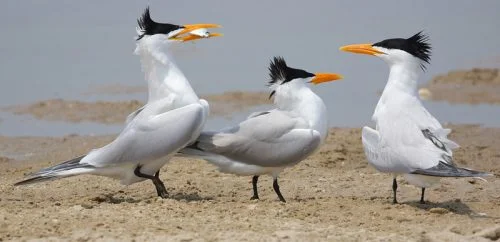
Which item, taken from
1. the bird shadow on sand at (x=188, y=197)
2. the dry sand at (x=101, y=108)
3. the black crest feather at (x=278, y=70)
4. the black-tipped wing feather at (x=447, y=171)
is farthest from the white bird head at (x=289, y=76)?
the dry sand at (x=101, y=108)

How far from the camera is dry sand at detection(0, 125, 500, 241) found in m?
7.06

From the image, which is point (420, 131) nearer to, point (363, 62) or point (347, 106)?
point (347, 106)

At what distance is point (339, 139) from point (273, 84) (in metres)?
3.08

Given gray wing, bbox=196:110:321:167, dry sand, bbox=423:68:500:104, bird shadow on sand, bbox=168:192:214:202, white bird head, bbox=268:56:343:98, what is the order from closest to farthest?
gray wing, bbox=196:110:321:167
bird shadow on sand, bbox=168:192:214:202
white bird head, bbox=268:56:343:98
dry sand, bbox=423:68:500:104

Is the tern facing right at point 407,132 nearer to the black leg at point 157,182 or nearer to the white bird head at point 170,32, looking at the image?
the white bird head at point 170,32

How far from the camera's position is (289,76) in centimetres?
905

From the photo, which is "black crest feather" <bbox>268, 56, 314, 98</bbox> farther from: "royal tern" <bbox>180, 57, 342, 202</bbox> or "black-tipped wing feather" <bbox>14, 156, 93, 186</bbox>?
"black-tipped wing feather" <bbox>14, 156, 93, 186</bbox>

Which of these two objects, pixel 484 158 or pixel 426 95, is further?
pixel 426 95

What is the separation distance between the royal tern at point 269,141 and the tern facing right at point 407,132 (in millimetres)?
443

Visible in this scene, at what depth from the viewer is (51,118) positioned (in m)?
14.1

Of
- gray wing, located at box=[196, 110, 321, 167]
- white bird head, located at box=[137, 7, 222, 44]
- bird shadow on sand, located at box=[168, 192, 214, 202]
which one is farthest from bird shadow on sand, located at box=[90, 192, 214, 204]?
white bird head, located at box=[137, 7, 222, 44]

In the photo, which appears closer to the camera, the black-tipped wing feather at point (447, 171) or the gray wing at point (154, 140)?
the black-tipped wing feather at point (447, 171)

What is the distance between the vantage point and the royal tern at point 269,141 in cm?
866

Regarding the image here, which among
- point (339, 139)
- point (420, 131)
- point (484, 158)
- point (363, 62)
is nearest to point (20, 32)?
point (363, 62)
